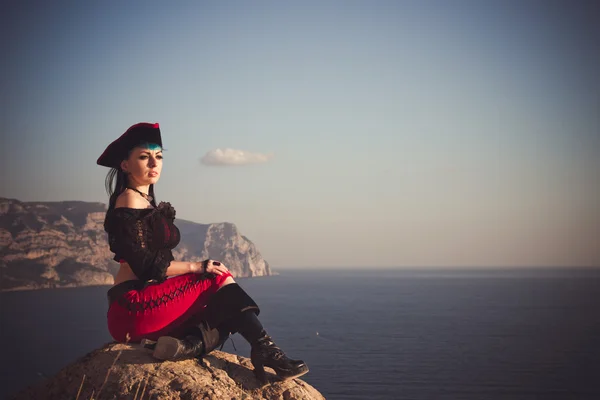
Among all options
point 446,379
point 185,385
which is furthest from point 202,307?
point 446,379

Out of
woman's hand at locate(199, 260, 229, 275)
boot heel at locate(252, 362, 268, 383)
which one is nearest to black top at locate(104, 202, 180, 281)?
woman's hand at locate(199, 260, 229, 275)

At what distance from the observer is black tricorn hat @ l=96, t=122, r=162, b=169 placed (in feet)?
24.1

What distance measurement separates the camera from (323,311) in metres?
146

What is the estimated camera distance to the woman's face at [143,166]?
23.9ft

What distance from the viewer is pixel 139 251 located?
6852mm

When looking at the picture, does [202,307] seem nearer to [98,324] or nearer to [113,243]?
[113,243]

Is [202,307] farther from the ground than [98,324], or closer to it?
farther from the ground

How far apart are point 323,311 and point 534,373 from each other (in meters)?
74.7

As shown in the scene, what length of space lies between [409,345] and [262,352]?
92.5 meters

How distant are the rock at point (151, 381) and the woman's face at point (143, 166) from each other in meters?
2.15

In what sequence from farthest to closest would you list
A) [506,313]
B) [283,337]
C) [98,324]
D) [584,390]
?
[506,313] < [98,324] < [283,337] < [584,390]

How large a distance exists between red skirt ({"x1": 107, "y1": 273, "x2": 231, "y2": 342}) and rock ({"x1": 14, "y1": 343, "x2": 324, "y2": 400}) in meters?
0.33

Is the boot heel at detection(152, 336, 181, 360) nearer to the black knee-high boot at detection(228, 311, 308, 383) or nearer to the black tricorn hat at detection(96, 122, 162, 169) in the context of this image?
the black knee-high boot at detection(228, 311, 308, 383)

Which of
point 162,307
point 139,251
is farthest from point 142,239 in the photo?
point 162,307
